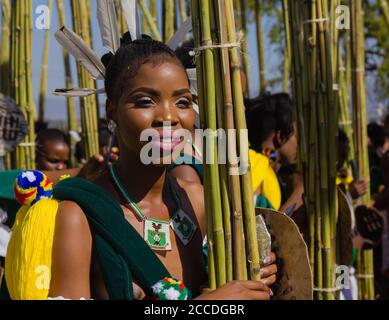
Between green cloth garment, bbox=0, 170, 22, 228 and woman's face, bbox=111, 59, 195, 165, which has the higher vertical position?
woman's face, bbox=111, 59, 195, 165

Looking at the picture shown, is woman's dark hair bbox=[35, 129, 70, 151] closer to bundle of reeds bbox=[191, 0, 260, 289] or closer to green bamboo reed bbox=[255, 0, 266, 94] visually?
green bamboo reed bbox=[255, 0, 266, 94]

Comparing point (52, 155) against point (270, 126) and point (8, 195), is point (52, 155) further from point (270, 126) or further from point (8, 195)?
point (8, 195)

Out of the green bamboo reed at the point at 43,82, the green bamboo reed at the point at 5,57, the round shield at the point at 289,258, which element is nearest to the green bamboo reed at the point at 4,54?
the green bamboo reed at the point at 5,57

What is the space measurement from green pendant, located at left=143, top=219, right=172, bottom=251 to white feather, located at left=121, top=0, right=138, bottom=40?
1.68 ft

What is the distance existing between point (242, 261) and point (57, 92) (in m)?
0.82

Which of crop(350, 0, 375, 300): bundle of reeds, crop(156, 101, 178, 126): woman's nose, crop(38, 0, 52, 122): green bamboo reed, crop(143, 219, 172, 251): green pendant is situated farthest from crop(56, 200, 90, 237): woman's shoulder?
crop(38, 0, 52, 122): green bamboo reed

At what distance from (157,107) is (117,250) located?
0.33 meters

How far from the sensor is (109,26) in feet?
7.11

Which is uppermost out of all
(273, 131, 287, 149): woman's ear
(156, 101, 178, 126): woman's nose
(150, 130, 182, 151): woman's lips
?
(156, 101, 178, 126): woman's nose

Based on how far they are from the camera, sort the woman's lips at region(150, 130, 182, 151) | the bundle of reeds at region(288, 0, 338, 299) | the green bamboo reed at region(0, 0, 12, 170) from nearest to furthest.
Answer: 1. the woman's lips at region(150, 130, 182, 151)
2. the bundle of reeds at region(288, 0, 338, 299)
3. the green bamboo reed at region(0, 0, 12, 170)

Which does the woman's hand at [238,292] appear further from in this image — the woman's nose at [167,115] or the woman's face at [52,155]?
the woman's face at [52,155]

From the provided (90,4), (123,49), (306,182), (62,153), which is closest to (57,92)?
(123,49)

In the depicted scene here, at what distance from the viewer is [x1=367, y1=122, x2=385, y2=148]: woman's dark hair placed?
20.6 feet

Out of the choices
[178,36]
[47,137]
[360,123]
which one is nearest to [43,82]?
[47,137]
